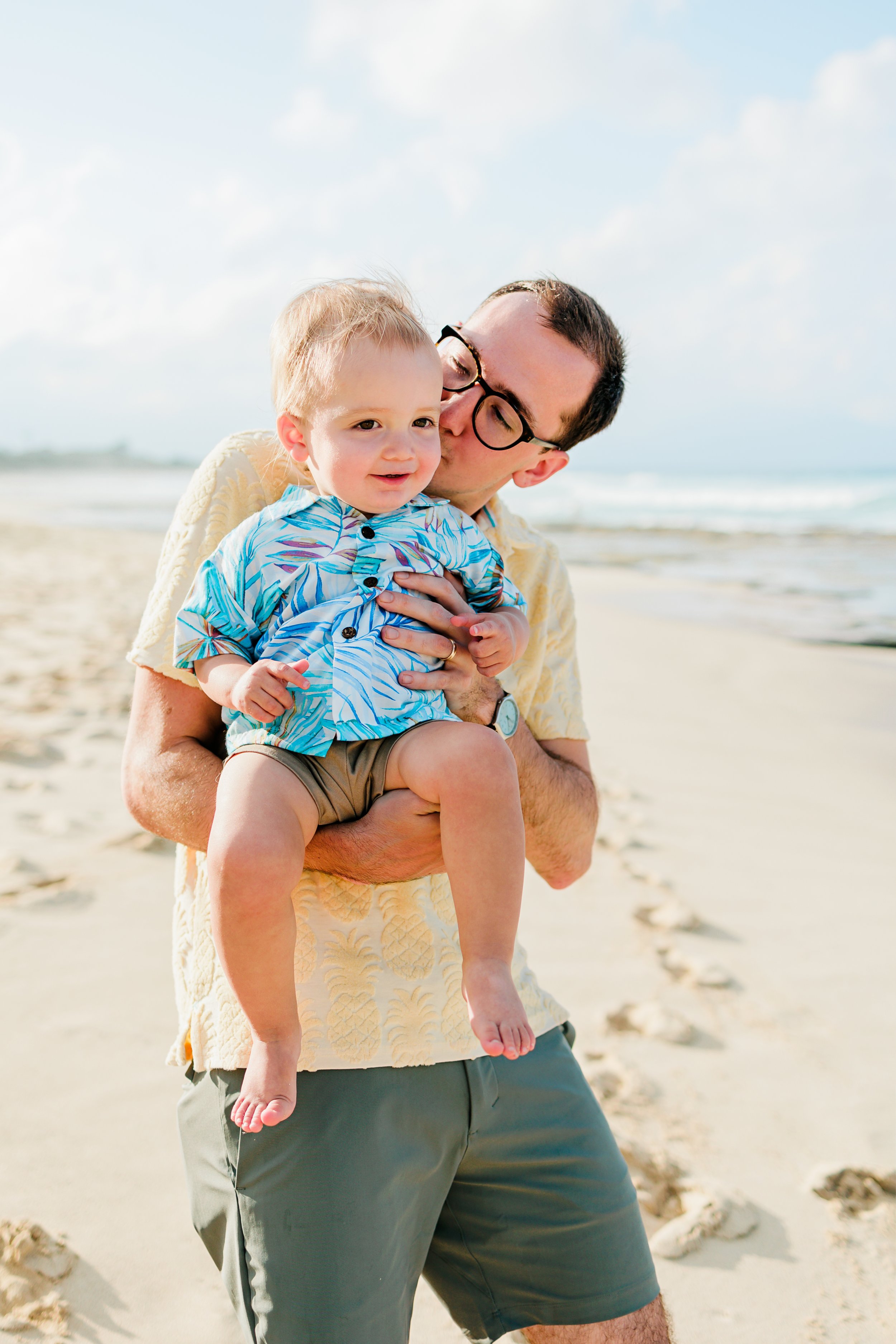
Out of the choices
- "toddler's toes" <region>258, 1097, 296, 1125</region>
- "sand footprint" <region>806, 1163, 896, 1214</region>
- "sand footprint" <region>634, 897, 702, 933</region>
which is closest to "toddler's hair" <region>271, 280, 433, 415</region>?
"toddler's toes" <region>258, 1097, 296, 1125</region>

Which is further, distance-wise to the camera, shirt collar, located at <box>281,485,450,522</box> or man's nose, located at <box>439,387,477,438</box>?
man's nose, located at <box>439,387,477,438</box>

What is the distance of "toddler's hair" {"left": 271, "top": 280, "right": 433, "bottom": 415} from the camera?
→ 177 centimetres

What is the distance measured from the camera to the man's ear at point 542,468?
2227 millimetres

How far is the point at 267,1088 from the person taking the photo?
152 centimetres

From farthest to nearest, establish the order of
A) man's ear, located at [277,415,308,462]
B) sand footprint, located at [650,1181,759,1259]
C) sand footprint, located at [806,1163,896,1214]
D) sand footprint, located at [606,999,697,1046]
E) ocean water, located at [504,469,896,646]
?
ocean water, located at [504,469,896,646] < sand footprint, located at [606,999,697,1046] < sand footprint, located at [806,1163,896,1214] < sand footprint, located at [650,1181,759,1259] < man's ear, located at [277,415,308,462]

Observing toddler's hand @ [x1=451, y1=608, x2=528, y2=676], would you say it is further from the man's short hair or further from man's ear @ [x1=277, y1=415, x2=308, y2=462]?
the man's short hair

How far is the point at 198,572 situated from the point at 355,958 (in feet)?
2.28

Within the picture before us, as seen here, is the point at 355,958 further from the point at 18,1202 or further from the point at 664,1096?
the point at 664,1096

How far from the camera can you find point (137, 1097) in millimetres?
2791

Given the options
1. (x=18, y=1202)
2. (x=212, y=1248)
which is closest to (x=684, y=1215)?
(x=212, y=1248)

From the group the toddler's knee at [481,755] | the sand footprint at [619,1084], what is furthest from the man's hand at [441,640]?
the sand footprint at [619,1084]

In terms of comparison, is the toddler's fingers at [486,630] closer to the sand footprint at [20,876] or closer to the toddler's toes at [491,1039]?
the toddler's toes at [491,1039]

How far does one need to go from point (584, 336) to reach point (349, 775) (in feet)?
3.49

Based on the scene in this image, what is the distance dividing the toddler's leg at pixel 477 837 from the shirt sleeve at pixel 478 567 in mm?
372
